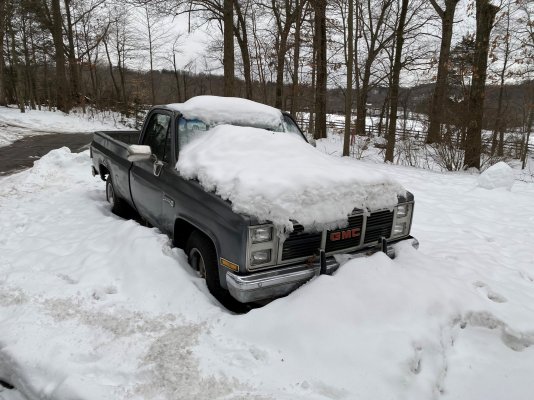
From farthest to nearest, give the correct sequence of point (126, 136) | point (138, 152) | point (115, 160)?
point (126, 136) → point (115, 160) → point (138, 152)

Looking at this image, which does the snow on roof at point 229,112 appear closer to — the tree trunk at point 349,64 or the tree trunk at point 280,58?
the tree trunk at point 349,64

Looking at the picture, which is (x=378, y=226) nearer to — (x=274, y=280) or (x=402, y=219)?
(x=402, y=219)

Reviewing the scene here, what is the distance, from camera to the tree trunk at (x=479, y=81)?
38.6 ft

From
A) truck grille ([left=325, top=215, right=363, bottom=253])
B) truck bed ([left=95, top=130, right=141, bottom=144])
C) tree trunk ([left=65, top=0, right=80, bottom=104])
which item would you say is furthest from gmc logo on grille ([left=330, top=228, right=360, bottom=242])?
tree trunk ([left=65, top=0, right=80, bottom=104])

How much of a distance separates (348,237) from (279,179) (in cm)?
81

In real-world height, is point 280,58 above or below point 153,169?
above

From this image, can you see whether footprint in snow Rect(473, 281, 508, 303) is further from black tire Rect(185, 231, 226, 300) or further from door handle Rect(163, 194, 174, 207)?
door handle Rect(163, 194, 174, 207)

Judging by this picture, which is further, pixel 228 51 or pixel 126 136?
pixel 228 51

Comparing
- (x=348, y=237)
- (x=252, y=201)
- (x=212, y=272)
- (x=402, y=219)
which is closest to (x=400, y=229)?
(x=402, y=219)

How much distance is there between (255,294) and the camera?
9.64 ft

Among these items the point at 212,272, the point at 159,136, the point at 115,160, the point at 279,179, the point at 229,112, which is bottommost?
the point at 212,272

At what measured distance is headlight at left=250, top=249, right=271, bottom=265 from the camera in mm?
2961

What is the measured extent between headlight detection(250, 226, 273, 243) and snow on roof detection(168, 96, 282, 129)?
6.24ft

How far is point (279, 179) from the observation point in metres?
3.27
